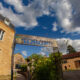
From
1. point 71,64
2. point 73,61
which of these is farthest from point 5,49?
point 71,64

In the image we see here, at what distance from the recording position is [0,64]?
9805 mm

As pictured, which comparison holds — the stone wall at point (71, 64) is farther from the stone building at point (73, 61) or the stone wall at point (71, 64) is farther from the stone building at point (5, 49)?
the stone building at point (5, 49)

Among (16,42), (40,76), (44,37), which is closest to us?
(40,76)

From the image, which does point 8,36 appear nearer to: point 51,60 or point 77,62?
point 51,60

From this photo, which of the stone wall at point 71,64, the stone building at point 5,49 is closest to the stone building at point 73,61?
the stone wall at point 71,64

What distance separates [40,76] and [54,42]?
12.1 ft

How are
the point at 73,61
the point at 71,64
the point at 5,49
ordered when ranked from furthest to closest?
the point at 71,64, the point at 73,61, the point at 5,49

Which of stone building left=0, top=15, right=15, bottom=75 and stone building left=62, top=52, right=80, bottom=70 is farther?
stone building left=62, top=52, right=80, bottom=70

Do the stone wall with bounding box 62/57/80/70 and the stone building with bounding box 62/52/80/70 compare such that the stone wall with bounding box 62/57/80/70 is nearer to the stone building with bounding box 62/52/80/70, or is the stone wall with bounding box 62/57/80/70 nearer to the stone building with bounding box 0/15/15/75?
the stone building with bounding box 62/52/80/70

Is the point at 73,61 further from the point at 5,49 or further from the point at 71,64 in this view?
the point at 5,49

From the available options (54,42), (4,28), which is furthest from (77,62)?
(4,28)

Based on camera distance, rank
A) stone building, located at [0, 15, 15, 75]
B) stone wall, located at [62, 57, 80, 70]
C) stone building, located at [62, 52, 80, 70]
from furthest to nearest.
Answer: stone wall, located at [62, 57, 80, 70] → stone building, located at [62, 52, 80, 70] → stone building, located at [0, 15, 15, 75]

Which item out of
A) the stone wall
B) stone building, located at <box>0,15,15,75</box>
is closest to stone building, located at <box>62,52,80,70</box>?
the stone wall

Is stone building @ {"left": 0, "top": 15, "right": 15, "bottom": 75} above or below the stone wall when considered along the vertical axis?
above
